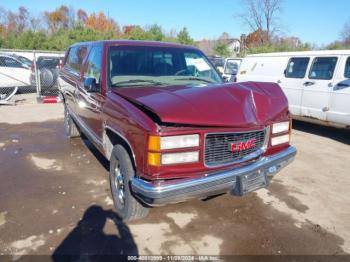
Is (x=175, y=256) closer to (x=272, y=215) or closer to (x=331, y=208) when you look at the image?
(x=272, y=215)

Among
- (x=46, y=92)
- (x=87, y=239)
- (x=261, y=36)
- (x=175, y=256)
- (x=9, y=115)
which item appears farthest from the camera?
(x=261, y=36)

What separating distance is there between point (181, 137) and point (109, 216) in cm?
148

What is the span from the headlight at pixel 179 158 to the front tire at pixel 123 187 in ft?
1.67

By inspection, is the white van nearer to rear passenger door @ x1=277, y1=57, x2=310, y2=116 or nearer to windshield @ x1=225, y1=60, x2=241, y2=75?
rear passenger door @ x1=277, y1=57, x2=310, y2=116

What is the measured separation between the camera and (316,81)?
720 centimetres

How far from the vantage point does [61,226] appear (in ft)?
11.3

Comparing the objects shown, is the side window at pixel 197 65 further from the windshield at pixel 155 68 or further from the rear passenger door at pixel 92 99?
the rear passenger door at pixel 92 99

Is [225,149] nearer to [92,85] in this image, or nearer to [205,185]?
[205,185]

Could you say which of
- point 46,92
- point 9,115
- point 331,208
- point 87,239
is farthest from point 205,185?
point 46,92

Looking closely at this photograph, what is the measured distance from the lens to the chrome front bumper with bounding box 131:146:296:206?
Answer: 2781mm

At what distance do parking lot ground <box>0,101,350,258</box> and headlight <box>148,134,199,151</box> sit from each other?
1.06 meters

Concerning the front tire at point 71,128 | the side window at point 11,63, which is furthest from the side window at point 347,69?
the side window at point 11,63

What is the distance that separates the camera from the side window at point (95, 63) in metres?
4.07

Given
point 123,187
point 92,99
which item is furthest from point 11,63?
point 123,187
